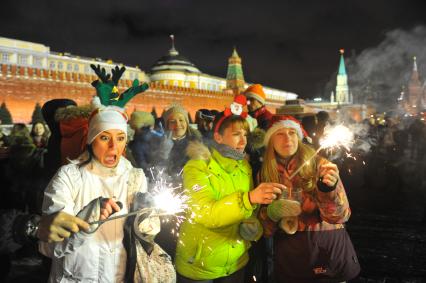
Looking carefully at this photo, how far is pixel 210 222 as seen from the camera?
2053 mm

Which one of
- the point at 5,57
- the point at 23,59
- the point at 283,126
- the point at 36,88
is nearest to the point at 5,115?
the point at 36,88

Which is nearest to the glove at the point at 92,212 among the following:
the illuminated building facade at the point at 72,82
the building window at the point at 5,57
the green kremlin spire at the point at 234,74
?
the illuminated building facade at the point at 72,82

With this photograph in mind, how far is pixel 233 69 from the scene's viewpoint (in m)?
53.1

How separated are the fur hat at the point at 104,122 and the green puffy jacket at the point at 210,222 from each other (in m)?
0.58

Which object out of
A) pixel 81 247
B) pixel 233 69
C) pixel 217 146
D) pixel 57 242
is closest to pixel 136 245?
pixel 81 247

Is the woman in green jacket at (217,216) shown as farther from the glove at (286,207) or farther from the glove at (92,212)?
the glove at (92,212)

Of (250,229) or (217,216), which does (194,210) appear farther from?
(250,229)

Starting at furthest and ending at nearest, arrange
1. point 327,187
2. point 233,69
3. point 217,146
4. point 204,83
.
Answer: point 204,83 → point 233,69 → point 217,146 → point 327,187

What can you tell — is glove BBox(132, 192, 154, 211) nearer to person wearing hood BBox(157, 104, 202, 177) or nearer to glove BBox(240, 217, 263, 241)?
glove BBox(240, 217, 263, 241)

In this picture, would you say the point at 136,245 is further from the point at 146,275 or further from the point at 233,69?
the point at 233,69

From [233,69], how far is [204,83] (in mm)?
11906

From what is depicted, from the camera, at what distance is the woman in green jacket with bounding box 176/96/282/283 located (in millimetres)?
→ 2033

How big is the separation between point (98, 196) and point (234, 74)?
51.9m

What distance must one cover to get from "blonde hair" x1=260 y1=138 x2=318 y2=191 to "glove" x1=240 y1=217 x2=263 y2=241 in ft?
1.05
